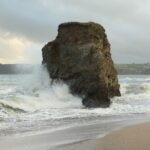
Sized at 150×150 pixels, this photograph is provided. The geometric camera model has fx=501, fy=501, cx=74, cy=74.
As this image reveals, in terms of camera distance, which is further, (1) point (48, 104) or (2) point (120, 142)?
(1) point (48, 104)

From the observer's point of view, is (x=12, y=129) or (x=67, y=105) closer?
(x=12, y=129)

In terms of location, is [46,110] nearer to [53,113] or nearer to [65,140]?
[53,113]

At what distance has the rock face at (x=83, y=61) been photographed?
A: 3028 cm

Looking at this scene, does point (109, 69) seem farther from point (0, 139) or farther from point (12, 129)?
point (0, 139)

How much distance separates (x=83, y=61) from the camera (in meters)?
30.9

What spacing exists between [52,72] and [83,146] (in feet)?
68.6

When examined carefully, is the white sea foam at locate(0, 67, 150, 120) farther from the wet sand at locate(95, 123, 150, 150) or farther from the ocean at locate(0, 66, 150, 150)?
the wet sand at locate(95, 123, 150, 150)

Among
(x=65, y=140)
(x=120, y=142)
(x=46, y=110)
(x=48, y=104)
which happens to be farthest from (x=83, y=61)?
(x=120, y=142)

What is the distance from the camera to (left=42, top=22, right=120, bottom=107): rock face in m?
30.3

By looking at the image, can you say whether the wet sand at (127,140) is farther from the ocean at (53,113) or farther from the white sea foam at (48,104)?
the white sea foam at (48,104)

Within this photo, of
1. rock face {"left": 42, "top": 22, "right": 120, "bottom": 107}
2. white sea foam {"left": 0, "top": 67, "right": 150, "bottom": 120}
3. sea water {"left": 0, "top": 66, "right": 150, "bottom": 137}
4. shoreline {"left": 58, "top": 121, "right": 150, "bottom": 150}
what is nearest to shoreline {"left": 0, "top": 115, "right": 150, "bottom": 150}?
shoreline {"left": 58, "top": 121, "right": 150, "bottom": 150}

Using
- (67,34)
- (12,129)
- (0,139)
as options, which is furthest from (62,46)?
(0,139)

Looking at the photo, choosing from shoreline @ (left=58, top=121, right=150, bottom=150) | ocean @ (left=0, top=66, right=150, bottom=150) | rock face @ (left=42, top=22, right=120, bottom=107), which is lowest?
shoreline @ (left=58, top=121, right=150, bottom=150)

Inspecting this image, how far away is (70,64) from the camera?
1246 inches
